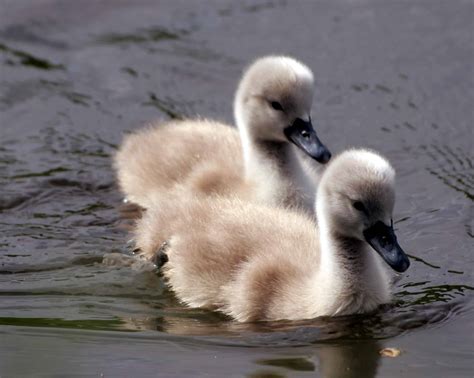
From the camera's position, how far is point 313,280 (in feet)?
17.7

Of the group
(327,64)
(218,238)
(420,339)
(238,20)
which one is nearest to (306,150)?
(218,238)

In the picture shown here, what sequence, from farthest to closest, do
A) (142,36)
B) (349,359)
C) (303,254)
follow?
(142,36) < (303,254) < (349,359)

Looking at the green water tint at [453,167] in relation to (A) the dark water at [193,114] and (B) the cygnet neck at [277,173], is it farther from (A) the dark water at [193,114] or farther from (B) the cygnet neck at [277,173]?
(B) the cygnet neck at [277,173]

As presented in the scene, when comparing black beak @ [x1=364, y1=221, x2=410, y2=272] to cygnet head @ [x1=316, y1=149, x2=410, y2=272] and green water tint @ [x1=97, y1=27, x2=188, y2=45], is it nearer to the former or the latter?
cygnet head @ [x1=316, y1=149, x2=410, y2=272]

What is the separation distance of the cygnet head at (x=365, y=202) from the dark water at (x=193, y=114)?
0.34 metres

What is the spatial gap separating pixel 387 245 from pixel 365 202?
0.65 feet

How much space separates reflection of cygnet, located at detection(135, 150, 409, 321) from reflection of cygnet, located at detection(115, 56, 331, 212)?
484 millimetres

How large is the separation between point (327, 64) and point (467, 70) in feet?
3.06

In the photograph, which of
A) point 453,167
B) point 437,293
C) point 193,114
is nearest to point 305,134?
point 437,293

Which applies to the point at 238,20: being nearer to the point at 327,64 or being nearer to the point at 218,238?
the point at 327,64

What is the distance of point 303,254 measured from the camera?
564 centimetres

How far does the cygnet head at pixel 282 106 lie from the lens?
6375 mm

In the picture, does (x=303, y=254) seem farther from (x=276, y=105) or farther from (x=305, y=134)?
(x=276, y=105)

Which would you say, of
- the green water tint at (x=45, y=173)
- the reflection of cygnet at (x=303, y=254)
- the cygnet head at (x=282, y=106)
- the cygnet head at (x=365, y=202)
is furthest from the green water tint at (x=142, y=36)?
the cygnet head at (x=365, y=202)
